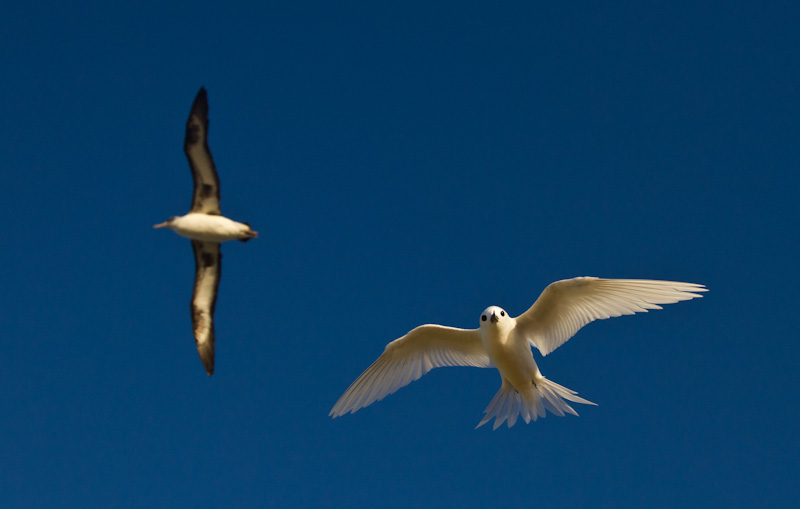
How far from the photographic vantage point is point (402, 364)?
16.2 meters

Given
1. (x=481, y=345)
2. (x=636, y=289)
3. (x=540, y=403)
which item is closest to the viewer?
(x=636, y=289)

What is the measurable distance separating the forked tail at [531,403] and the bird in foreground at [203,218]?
16.7ft

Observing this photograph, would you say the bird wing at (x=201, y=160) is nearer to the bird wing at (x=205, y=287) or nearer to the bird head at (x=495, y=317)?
the bird wing at (x=205, y=287)

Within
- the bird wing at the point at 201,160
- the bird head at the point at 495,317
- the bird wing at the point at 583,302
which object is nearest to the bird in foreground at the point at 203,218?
the bird wing at the point at 201,160

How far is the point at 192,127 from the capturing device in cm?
1306

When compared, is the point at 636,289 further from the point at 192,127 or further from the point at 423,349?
the point at 192,127

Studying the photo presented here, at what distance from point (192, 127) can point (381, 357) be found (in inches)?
228

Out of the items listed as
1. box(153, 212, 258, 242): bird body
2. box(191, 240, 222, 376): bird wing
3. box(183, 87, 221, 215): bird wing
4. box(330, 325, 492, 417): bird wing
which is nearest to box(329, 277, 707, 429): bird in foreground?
box(330, 325, 492, 417): bird wing

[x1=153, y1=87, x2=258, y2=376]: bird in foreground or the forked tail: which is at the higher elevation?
[x1=153, y1=87, x2=258, y2=376]: bird in foreground

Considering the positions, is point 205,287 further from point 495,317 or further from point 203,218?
point 495,317

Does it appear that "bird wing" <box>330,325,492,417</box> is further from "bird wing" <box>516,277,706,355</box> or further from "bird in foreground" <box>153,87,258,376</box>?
"bird in foreground" <box>153,87,258,376</box>

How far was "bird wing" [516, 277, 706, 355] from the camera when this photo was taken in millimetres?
13633

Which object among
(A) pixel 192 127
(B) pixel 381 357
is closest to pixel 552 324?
(B) pixel 381 357

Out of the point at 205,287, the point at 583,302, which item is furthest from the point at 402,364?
the point at 205,287
